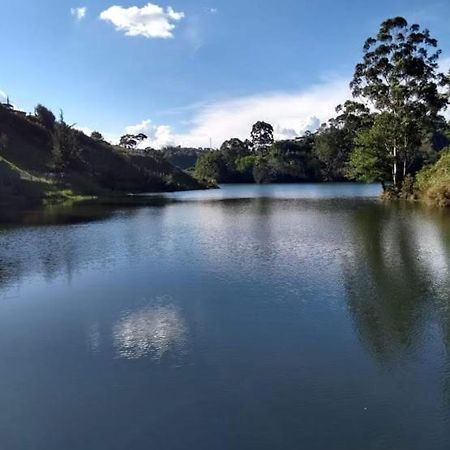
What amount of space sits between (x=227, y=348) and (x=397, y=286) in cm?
826

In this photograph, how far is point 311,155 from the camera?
169750 mm

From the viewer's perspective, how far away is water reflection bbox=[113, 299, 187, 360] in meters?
12.1

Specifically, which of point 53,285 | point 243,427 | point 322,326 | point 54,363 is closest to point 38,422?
point 54,363

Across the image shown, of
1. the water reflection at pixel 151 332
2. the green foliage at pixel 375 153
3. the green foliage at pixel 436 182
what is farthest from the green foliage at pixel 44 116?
the water reflection at pixel 151 332

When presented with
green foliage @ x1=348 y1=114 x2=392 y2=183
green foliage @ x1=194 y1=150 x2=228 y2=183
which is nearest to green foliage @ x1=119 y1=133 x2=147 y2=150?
green foliage @ x1=194 y1=150 x2=228 y2=183

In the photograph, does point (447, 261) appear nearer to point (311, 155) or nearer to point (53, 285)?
point (53, 285)

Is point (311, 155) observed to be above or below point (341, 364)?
above

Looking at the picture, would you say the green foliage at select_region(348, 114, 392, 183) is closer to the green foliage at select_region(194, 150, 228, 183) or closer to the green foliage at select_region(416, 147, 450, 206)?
the green foliage at select_region(416, 147, 450, 206)

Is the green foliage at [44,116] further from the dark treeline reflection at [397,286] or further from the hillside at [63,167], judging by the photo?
the dark treeline reflection at [397,286]

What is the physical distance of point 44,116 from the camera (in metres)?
114

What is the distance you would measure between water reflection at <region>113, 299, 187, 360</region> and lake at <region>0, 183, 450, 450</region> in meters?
0.05

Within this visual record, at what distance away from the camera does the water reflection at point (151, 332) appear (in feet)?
39.5

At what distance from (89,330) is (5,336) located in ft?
7.06

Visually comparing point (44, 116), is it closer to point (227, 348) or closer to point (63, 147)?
point (63, 147)
